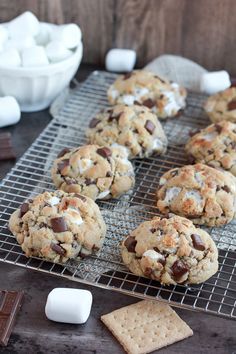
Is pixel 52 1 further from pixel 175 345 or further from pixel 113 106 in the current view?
pixel 175 345

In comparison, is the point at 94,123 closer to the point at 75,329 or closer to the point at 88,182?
the point at 88,182

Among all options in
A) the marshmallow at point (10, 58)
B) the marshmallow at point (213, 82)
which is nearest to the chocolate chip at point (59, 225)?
the marshmallow at point (10, 58)

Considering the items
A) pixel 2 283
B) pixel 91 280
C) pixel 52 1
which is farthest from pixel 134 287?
pixel 52 1

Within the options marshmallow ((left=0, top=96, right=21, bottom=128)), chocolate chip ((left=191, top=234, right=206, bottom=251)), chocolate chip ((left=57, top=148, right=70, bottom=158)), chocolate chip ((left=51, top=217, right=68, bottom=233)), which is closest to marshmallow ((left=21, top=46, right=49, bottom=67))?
marshmallow ((left=0, top=96, right=21, bottom=128))

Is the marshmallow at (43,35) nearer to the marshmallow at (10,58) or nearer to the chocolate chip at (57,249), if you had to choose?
the marshmallow at (10,58)

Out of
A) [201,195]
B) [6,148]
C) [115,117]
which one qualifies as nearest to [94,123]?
[115,117]
